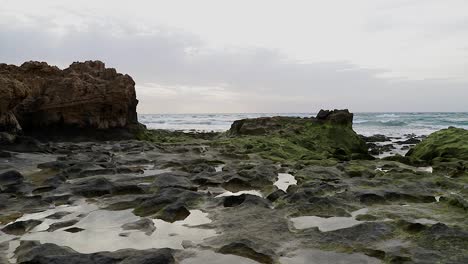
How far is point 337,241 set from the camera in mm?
Answer: 4777

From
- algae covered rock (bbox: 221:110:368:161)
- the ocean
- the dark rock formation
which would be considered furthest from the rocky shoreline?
the ocean

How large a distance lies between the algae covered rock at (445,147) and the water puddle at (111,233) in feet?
35.4

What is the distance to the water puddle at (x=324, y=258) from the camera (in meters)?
4.21

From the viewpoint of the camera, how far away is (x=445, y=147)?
1422 cm

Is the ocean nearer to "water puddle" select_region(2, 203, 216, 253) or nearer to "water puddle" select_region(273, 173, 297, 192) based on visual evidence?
"water puddle" select_region(273, 173, 297, 192)

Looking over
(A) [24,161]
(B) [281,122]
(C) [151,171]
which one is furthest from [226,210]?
(B) [281,122]

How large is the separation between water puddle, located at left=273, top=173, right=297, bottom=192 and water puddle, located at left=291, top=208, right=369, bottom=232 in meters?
2.37

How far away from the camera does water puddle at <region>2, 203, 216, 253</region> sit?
15.5 ft

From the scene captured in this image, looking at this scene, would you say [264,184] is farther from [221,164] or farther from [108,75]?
[108,75]

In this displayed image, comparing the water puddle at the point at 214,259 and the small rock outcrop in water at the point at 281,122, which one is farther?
the small rock outcrop in water at the point at 281,122

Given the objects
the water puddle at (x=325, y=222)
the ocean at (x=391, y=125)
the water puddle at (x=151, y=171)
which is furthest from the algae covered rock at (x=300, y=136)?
the ocean at (x=391, y=125)

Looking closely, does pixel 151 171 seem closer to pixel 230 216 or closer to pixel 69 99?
pixel 230 216

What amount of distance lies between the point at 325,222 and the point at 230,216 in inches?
53.5

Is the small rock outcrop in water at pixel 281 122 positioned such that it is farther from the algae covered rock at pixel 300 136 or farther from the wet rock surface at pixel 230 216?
the wet rock surface at pixel 230 216
